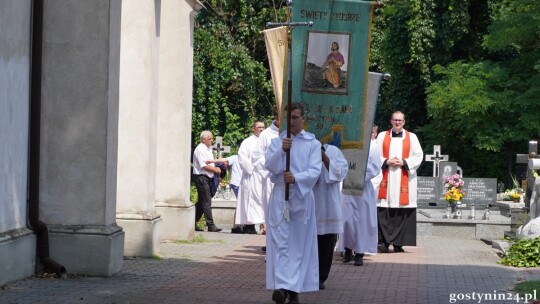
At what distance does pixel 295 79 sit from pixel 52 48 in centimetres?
287

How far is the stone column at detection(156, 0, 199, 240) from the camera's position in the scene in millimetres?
19891

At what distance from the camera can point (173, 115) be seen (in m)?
20.1

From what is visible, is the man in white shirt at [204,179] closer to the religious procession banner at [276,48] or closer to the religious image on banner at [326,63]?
the religious procession banner at [276,48]

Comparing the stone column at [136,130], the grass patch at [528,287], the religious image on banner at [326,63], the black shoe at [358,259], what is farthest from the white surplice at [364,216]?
the grass patch at [528,287]

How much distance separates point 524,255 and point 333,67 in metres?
4.22

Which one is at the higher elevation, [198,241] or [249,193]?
[249,193]

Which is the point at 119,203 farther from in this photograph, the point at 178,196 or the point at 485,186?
the point at 485,186

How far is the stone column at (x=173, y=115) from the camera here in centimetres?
1989

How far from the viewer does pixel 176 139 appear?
20.0 metres

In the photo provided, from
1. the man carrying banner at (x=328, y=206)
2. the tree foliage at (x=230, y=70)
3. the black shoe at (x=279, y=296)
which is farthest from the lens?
the tree foliage at (x=230, y=70)

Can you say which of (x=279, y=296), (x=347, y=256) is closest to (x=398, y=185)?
(x=347, y=256)

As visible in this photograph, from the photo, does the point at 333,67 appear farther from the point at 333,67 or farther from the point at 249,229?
the point at 249,229

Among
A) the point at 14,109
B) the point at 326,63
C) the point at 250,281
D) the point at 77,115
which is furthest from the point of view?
the point at 326,63

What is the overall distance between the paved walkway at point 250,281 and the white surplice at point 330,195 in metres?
0.69
